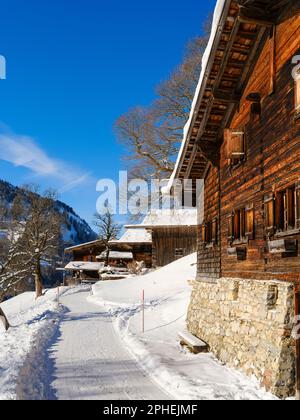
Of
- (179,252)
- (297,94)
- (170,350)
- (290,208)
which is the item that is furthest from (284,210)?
(179,252)

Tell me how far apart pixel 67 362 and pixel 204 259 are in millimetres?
6217

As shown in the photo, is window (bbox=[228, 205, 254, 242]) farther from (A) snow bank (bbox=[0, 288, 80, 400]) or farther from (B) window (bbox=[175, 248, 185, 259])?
(B) window (bbox=[175, 248, 185, 259])

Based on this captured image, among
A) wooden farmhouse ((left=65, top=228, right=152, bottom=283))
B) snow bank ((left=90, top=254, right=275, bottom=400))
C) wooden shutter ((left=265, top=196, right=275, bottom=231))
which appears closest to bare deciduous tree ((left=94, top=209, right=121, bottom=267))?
wooden farmhouse ((left=65, top=228, right=152, bottom=283))

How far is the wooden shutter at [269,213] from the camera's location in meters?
8.71

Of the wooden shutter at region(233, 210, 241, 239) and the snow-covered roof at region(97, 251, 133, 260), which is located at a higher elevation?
the wooden shutter at region(233, 210, 241, 239)

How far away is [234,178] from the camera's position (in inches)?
452

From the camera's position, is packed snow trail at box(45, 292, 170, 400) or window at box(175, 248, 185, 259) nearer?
packed snow trail at box(45, 292, 170, 400)

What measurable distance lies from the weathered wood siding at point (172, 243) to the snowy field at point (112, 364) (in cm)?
2084

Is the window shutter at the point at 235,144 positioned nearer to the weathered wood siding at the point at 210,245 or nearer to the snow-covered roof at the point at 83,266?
the weathered wood siding at the point at 210,245

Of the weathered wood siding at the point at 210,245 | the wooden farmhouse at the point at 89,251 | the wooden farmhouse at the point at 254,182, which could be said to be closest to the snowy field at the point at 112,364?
the wooden farmhouse at the point at 254,182

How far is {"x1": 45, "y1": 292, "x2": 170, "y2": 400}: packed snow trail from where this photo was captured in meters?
8.23

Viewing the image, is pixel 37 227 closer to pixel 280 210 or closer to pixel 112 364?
pixel 112 364

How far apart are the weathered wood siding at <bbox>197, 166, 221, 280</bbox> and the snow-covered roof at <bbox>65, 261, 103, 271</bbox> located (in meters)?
38.9
